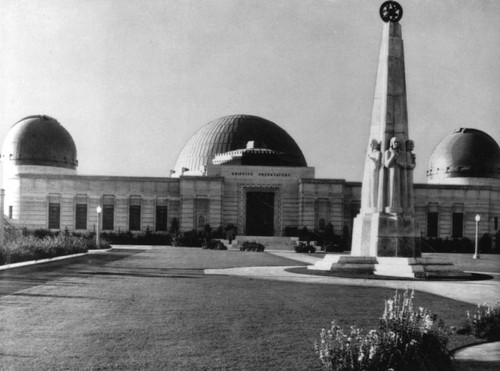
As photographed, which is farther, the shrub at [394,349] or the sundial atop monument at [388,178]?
the sundial atop monument at [388,178]

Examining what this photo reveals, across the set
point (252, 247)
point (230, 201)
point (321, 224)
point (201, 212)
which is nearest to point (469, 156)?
point (321, 224)

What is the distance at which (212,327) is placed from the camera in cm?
1096

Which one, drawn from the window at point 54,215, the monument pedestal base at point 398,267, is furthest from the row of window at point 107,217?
the monument pedestal base at point 398,267

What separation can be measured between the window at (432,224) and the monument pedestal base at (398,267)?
128 ft

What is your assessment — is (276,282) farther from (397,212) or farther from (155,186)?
(155,186)

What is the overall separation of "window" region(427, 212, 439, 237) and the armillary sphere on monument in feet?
129

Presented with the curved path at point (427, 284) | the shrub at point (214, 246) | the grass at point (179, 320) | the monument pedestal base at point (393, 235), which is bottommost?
the shrub at point (214, 246)

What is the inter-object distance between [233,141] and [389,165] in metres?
46.9

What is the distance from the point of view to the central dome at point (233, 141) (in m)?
69.6

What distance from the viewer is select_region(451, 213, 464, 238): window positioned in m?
61.1

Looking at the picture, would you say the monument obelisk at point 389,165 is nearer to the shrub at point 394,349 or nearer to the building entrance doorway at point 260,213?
the shrub at point 394,349

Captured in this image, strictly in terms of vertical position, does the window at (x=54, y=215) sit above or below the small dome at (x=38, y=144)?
below

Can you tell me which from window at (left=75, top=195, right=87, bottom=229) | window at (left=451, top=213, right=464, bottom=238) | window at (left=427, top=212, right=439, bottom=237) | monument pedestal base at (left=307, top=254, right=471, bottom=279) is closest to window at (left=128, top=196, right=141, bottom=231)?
window at (left=75, top=195, right=87, bottom=229)

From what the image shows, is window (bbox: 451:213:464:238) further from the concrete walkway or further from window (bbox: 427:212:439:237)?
the concrete walkway
